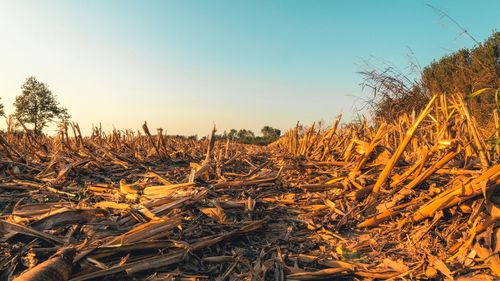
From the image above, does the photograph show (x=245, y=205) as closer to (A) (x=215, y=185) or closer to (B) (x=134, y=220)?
(A) (x=215, y=185)

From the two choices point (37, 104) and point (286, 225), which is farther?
point (37, 104)

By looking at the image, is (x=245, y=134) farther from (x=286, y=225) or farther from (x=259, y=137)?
(x=286, y=225)

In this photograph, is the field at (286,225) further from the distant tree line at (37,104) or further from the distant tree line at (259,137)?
the distant tree line at (37,104)

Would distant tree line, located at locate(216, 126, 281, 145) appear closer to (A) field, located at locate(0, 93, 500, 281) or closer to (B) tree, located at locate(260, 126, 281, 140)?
(B) tree, located at locate(260, 126, 281, 140)

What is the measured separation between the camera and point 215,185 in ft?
9.64

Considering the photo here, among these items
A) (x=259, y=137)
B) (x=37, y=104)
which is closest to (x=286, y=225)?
(x=259, y=137)

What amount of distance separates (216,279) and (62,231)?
37.6 inches

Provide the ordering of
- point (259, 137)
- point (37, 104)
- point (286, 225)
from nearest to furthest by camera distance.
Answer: point (286, 225)
point (259, 137)
point (37, 104)

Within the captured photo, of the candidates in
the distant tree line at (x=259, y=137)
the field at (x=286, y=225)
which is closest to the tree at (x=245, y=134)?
the distant tree line at (x=259, y=137)

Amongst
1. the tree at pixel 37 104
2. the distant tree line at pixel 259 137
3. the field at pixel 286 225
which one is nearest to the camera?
the field at pixel 286 225

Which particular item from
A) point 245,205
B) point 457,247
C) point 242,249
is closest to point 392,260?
point 457,247

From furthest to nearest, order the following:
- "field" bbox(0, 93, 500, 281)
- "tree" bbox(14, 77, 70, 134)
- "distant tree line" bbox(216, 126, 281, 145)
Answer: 1. "tree" bbox(14, 77, 70, 134)
2. "distant tree line" bbox(216, 126, 281, 145)
3. "field" bbox(0, 93, 500, 281)

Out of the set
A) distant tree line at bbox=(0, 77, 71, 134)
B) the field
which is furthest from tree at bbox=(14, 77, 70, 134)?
the field

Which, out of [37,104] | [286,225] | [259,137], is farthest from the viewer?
[37,104]
